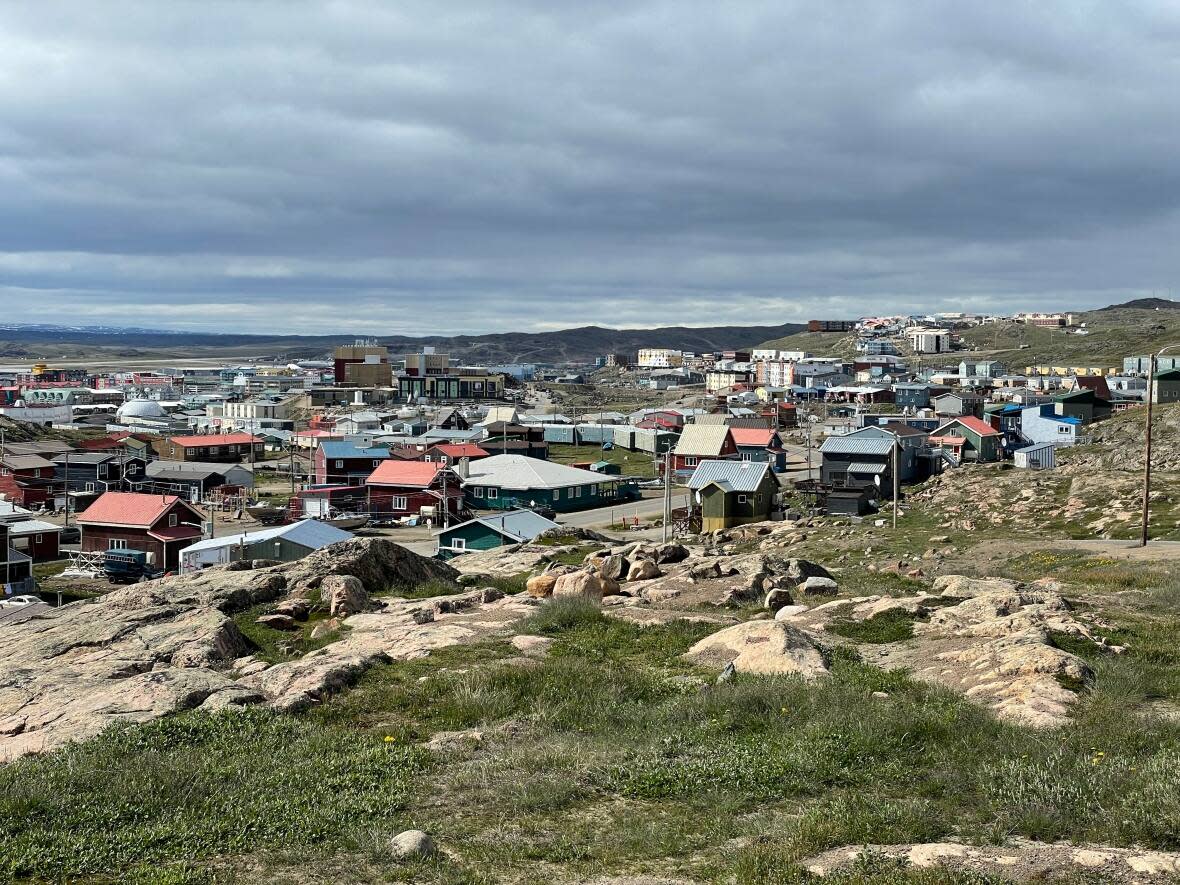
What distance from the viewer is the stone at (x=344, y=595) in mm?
18750

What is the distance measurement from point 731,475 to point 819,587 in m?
33.7

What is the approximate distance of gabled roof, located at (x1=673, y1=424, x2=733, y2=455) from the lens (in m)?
76.3

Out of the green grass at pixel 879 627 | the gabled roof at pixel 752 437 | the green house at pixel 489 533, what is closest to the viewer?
the green grass at pixel 879 627

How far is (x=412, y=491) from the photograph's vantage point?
65.2 metres

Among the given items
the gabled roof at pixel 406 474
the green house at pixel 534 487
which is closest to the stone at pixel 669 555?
the green house at pixel 534 487

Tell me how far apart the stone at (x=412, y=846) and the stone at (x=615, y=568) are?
15.1m

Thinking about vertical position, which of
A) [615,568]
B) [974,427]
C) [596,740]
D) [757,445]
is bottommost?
[757,445]

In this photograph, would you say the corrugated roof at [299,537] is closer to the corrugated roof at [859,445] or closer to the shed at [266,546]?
the shed at [266,546]

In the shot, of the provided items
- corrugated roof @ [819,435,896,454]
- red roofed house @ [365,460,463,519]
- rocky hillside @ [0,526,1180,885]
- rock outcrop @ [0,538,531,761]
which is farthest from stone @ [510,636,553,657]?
corrugated roof @ [819,435,896,454]

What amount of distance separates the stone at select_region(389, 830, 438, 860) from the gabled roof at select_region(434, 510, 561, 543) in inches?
1495

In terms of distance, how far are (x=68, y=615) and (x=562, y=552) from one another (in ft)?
58.1

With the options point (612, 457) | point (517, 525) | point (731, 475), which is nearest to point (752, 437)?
point (612, 457)

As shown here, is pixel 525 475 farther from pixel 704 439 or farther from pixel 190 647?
pixel 190 647

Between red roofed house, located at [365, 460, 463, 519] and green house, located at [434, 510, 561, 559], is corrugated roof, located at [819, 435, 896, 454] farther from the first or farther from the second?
red roofed house, located at [365, 460, 463, 519]
